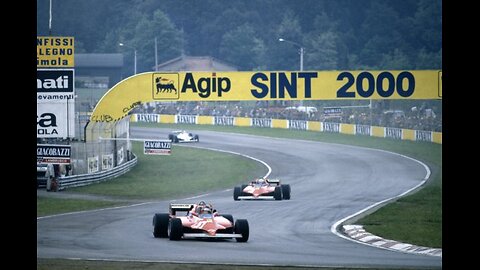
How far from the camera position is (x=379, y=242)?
23.3 metres

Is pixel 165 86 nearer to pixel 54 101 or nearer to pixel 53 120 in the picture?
pixel 53 120

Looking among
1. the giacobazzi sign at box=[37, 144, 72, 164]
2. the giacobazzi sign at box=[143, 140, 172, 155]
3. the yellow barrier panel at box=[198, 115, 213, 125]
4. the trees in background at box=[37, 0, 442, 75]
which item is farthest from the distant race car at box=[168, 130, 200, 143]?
the trees in background at box=[37, 0, 442, 75]

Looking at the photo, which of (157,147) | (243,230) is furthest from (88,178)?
(243,230)

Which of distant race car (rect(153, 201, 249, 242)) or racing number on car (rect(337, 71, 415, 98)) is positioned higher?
racing number on car (rect(337, 71, 415, 98))

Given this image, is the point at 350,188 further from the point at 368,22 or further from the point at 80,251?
the point at 368,22

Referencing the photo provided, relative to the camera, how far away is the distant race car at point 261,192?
35656 millimetres

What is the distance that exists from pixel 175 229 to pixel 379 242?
5518 mm

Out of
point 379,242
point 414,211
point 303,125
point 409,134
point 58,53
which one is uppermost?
point 58,53

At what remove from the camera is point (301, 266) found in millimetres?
17562

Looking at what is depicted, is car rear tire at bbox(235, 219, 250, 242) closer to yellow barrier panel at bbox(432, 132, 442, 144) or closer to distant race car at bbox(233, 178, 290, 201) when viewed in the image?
distant race car at bbox(233, 178, 290, 201)

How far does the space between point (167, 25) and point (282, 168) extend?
63623mm

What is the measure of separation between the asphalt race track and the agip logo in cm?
438

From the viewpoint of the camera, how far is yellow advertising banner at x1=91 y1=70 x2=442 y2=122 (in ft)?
105
